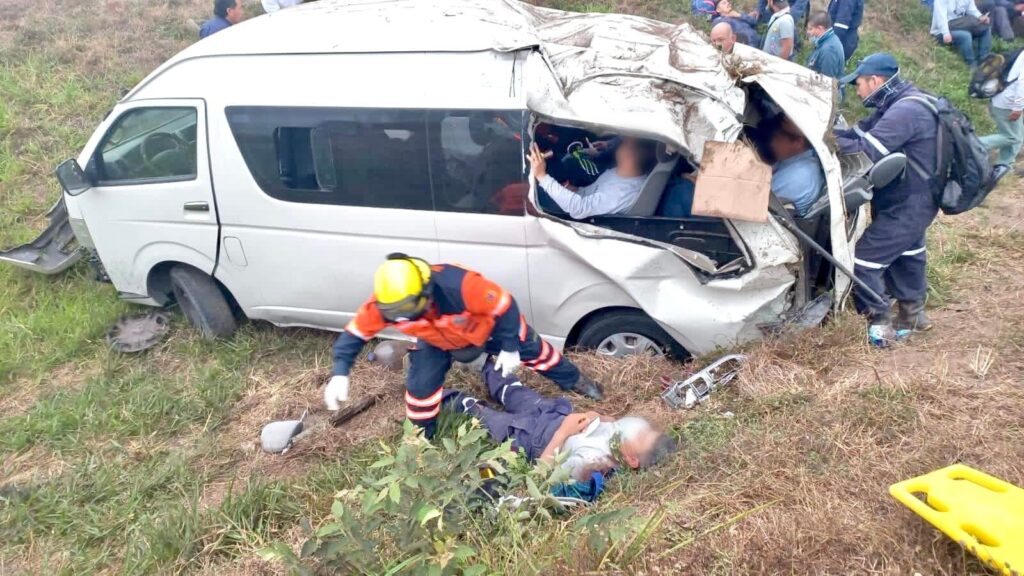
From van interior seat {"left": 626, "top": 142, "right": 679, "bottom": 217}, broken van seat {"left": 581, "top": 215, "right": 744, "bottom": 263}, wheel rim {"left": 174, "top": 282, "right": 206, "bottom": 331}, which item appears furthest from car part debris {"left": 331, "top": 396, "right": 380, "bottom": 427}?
van interior seat {"left": 626, "top": 142, "right": 679, "bottom": 217}

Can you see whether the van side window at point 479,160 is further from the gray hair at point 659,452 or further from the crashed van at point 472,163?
the gray hair at point 659,452

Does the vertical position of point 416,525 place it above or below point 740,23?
below

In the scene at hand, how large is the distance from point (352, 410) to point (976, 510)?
10.2 feet

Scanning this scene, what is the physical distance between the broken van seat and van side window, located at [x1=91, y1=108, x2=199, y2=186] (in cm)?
256

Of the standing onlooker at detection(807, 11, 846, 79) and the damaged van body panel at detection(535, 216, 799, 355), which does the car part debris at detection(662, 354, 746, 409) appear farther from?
the standing onlooker at detection(807, 11, 846, 79)

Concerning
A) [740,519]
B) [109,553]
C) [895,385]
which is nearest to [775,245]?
[895,385]

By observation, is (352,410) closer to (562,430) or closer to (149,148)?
(562,430)

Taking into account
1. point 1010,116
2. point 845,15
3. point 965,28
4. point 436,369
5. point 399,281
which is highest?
point 845,15

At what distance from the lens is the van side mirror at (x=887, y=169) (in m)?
4.05

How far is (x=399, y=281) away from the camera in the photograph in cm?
347

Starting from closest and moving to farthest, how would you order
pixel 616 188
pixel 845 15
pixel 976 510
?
1. pixel 976 510
2. pixel 616 188
3. pixel 845 15

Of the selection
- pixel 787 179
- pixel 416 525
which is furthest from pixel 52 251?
pixel 787 179

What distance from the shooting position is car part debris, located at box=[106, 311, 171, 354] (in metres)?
5.39

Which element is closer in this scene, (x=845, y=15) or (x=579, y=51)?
(x=579, y=51)
